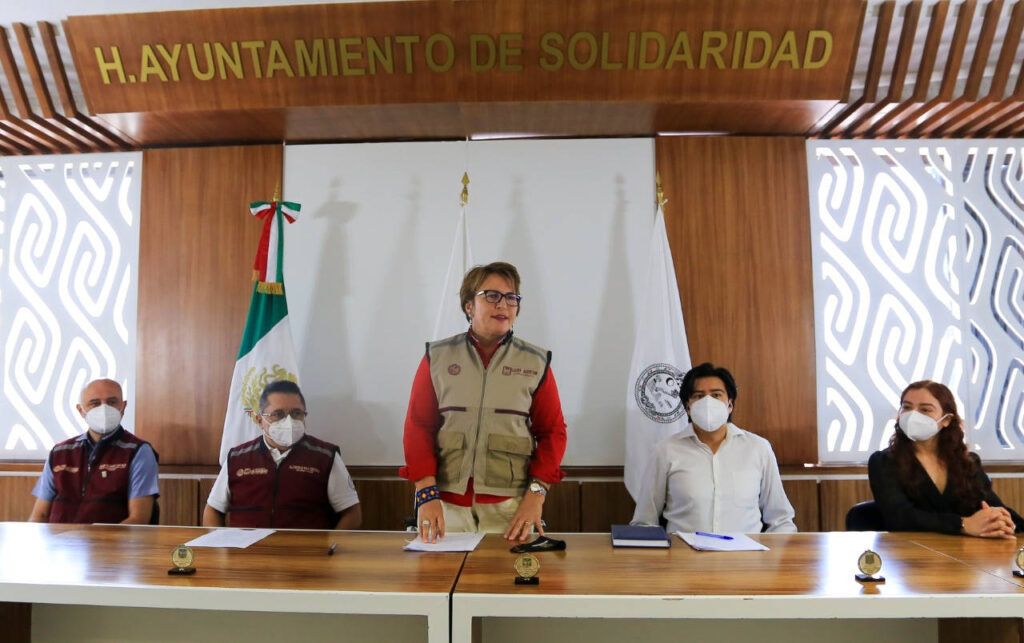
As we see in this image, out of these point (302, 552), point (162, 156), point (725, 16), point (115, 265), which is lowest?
point (302, 552)

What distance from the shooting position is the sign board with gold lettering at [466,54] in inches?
125

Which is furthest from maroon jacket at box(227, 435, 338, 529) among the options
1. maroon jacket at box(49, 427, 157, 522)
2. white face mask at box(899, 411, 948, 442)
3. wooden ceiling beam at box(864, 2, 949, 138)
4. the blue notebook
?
wooden ceiling beam at box(864, 2, 949, 138)

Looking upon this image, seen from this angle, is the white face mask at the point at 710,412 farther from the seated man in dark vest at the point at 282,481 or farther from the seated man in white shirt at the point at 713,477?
the seated man in dark vest at the point at 282,481

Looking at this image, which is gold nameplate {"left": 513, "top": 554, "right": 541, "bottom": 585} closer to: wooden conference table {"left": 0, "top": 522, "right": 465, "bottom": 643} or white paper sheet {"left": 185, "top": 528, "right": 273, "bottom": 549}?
wooden conference table {"left": 0, "top": 522, "right": 465, "bottom": 643}

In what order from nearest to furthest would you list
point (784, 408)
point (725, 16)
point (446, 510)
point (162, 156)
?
1. point (446, 510)
2. point (725, 16)
3. point (784, 408)
4. point (162, 156)

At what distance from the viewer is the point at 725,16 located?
10.4 ft

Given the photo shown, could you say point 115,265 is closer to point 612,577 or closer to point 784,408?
point 612,577

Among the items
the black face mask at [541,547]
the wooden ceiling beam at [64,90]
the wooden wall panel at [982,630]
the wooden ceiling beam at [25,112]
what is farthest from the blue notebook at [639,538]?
the wooden ceiling beam at [25,112]

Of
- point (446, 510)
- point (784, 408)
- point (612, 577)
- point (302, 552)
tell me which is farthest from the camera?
point (784, 408)

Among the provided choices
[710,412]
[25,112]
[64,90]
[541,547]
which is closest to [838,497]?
[710,412]

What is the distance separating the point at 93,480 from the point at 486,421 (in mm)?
2185

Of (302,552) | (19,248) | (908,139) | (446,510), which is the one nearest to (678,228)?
(908,139)

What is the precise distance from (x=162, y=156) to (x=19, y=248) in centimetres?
111

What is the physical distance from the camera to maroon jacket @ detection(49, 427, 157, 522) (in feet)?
10.9
